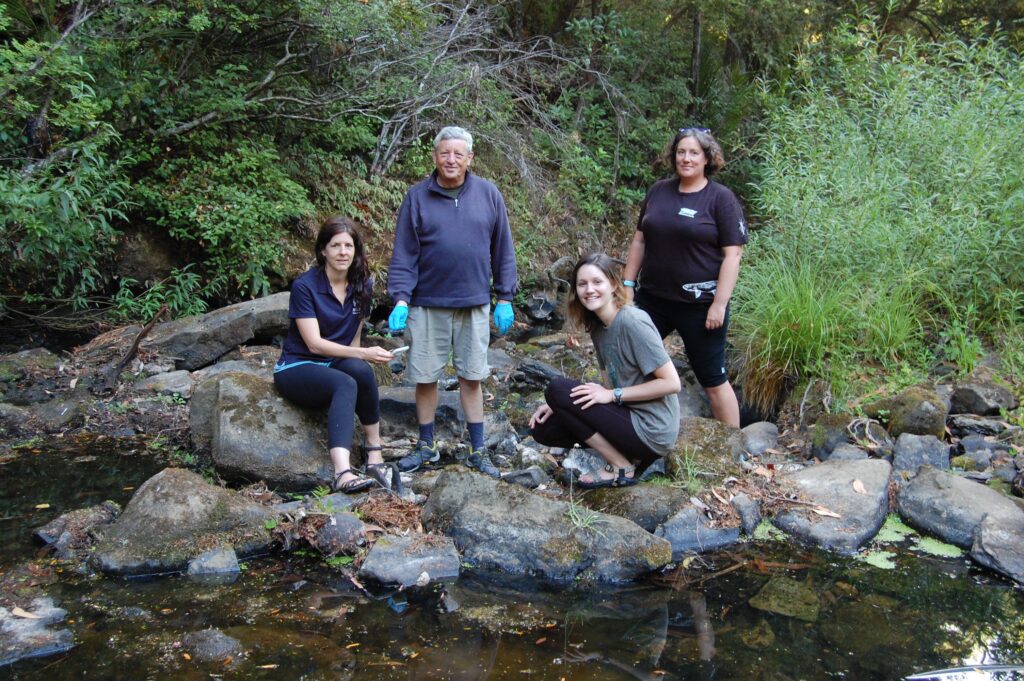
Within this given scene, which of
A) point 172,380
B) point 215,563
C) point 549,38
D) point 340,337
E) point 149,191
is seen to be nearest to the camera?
point 215,563

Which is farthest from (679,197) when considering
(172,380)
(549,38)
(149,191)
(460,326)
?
(549,38)

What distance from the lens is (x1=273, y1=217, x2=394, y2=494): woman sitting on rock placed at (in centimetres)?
429

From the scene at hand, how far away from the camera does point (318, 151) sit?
27.5 feet

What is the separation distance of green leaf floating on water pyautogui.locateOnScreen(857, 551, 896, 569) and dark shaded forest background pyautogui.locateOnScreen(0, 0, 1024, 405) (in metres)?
1.59

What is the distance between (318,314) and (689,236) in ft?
6.53

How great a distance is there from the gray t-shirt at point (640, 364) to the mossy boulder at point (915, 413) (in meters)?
1.73

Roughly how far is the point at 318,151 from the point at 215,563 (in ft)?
18.4

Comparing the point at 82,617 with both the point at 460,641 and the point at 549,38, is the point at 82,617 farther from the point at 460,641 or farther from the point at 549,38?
the point at 549,38

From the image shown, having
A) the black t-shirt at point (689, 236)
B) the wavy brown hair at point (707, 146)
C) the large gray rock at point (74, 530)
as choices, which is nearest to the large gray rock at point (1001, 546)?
the black t-shirt at point (689, 236)

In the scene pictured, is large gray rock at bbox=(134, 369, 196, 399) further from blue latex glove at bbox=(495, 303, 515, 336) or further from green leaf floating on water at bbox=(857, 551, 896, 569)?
green leaf floating on water at bbox=(857, 551, 896, 569)

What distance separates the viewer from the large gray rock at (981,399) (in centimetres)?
529

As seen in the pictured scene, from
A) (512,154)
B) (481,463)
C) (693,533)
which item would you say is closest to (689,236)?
(693,533)

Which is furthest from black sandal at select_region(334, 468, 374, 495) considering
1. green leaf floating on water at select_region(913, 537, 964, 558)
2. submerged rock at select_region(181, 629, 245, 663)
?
green leaf floating on water at select_region(913, 537, 964, 558)

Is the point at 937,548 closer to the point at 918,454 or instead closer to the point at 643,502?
the point at 918,454
